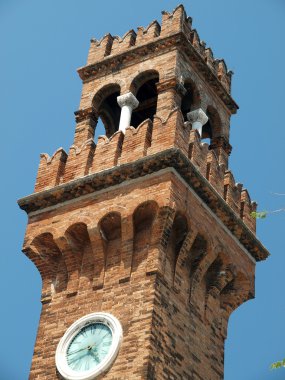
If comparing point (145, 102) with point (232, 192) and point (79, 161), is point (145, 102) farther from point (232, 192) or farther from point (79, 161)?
point (232, 192)

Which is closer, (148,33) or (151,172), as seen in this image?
(151,172)

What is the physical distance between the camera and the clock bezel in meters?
19.8

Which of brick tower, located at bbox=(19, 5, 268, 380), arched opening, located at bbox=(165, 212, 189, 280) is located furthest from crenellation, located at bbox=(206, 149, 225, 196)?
arched opening, located at bbox=(165, 212, 189, 280)

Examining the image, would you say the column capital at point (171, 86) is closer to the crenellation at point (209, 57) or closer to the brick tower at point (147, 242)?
the brick tower at point (147, 242)

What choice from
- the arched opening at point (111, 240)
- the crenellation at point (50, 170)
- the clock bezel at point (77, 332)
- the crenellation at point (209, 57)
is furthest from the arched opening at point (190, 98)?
the clock bezel at point (77, 332)

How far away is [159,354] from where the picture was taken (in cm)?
1958

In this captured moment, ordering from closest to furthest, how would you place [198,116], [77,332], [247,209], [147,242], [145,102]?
[77,332]
[147,242]
[247,209]
[198,116]
[145,102]

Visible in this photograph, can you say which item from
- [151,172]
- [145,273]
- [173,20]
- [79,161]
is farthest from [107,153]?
[173,20]

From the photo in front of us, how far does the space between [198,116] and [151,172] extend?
12.8 feet

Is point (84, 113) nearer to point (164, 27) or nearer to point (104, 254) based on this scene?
point (164, 27)

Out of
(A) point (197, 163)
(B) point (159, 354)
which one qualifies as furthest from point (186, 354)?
(A) point (197, 163)

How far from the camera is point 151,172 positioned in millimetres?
21578

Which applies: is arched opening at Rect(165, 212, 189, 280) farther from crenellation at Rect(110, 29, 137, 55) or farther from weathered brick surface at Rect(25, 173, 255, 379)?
crenellation at Rect(110, 29, 137, 55)

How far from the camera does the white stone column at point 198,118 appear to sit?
25.0 m
